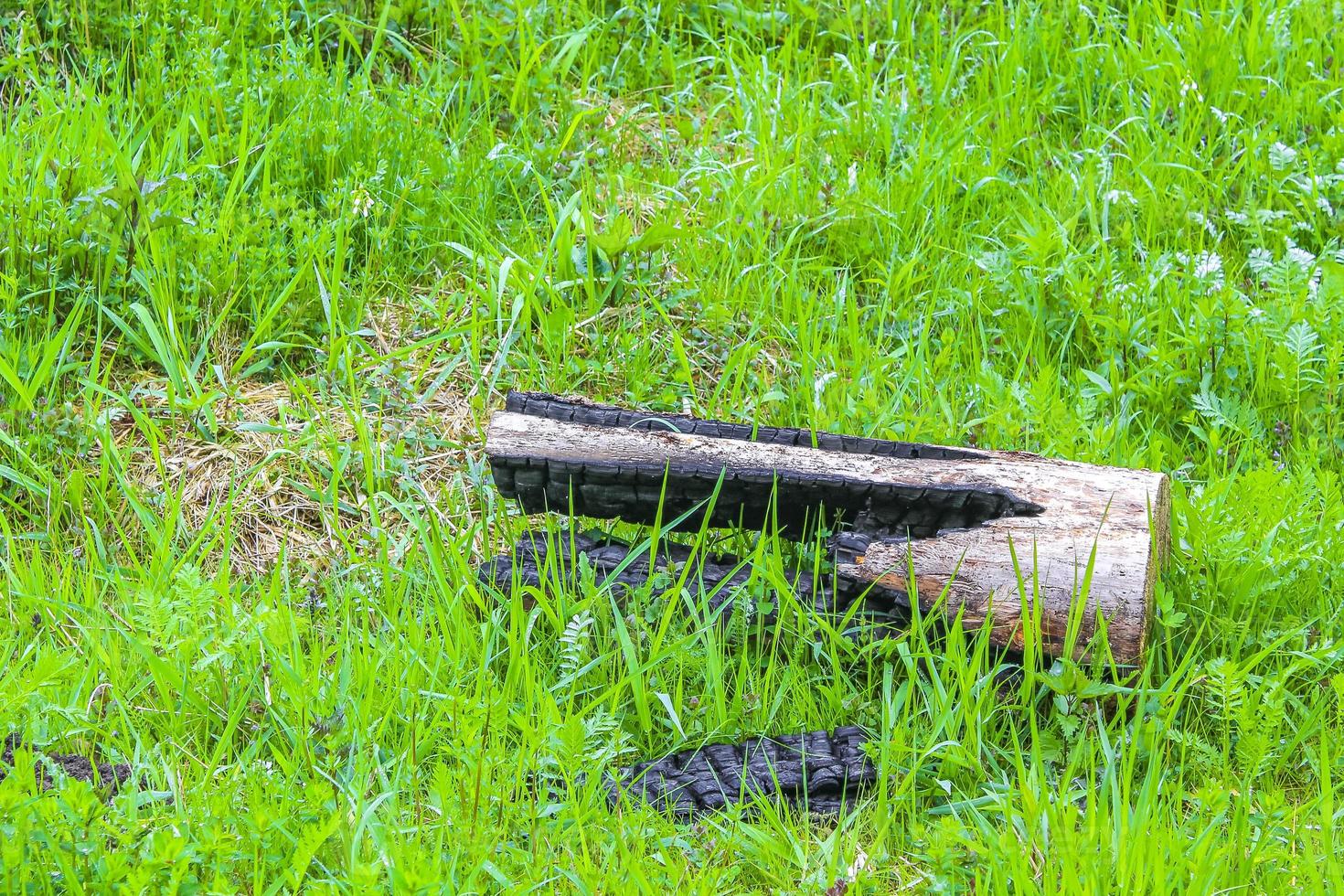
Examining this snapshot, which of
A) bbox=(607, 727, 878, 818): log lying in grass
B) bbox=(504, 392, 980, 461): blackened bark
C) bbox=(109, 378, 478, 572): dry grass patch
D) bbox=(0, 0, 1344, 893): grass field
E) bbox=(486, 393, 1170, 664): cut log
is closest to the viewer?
bbox=(0, 0, 1344, 893): grass field

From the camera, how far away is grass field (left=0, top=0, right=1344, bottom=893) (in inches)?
97.6

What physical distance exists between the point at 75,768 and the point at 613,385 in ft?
6.42

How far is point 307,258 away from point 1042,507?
7.88 ft

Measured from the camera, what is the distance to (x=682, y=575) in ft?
9.82


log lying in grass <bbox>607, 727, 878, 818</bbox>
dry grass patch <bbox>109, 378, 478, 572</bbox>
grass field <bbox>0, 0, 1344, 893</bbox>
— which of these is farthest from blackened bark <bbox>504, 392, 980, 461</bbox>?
log lying in grass <bbox>607, 727, 878, 818</bbox>

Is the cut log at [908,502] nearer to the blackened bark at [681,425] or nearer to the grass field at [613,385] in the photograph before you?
the blackened bark at [681,425]

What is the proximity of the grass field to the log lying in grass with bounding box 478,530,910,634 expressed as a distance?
0.08 meters

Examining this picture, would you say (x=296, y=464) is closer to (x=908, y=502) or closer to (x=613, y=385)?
(x=613, y=385)

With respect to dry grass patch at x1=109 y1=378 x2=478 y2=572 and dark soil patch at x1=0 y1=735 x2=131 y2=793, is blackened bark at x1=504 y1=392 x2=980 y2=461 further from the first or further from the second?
dark soil patch at x1=0 y1=735 x2=131 y2=793

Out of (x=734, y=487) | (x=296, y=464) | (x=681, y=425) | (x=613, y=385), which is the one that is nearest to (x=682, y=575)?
Answer: (x=734, y=487)

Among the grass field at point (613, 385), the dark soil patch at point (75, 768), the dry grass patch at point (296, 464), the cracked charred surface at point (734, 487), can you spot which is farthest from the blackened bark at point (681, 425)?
the dark soil patch at point (75, 768)

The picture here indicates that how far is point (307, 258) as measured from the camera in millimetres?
3967

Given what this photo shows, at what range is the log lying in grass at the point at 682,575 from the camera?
9.73 ft

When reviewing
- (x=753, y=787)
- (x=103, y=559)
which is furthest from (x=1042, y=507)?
(x=103, y=559)
